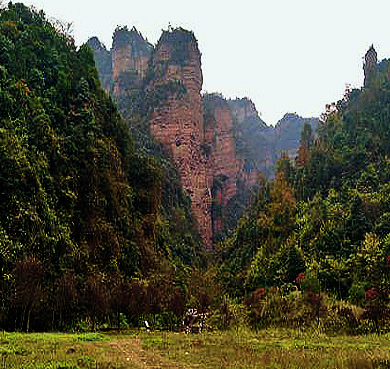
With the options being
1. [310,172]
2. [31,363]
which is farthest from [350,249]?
[31,363]

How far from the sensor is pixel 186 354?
14430 mm

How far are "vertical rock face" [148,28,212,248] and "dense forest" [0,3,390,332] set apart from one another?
59.6 ft

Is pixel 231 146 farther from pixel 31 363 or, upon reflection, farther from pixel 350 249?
pixel 31 363

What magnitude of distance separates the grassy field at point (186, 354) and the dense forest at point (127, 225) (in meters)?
6.64

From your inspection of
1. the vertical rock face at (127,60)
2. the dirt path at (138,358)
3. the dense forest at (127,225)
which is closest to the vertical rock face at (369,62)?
the dense forest at (127,225)

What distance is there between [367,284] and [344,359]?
835 inches

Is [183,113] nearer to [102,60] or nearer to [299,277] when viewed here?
[299,277]

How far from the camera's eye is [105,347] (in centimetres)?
1555

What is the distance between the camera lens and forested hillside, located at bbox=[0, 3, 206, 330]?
2456 centimetres

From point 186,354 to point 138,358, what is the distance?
1.63 metres

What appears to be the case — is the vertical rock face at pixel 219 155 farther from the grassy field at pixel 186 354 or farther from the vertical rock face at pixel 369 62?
the grassy field at pixel 186 354

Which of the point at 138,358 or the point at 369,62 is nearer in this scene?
the point at 138,358

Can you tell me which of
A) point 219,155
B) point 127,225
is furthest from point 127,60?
point 127,225

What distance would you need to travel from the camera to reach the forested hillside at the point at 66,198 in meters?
24.6
